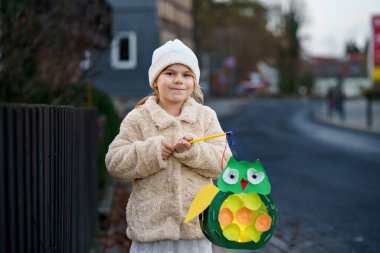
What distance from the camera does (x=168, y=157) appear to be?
2.94m

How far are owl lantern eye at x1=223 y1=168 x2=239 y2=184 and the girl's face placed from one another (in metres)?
0.50

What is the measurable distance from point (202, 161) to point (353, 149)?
13386 mm

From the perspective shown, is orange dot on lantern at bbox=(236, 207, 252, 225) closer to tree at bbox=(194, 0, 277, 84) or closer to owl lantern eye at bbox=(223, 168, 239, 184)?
owl lantern eye at bbox=(223, 168, 239, 184)

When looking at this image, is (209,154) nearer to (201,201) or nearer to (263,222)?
(201,201)

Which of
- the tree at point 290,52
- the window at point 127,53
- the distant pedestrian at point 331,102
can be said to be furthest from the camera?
the tree at point 290,52

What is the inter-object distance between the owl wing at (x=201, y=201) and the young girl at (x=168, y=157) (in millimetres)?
185

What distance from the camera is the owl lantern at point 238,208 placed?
2.73m

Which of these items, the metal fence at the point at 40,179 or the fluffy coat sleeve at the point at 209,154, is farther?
the fluffy coat sleeve at the point at 209,154

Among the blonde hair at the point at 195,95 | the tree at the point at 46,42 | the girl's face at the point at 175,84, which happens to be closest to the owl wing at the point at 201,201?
the girl's face at the point at 175,84

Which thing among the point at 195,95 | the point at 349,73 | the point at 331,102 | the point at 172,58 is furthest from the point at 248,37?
the point at 172,58

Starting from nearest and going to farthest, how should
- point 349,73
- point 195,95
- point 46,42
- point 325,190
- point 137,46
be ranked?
point 195,95
point 46,42
point 325,190
point 137,46
point 349,73

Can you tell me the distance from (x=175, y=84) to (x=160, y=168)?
0.42 metres

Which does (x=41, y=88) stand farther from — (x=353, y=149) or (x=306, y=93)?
(x=306, y=93)

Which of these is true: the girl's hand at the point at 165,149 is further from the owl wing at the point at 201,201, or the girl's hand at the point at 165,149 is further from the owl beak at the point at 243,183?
the owl beak at the point at 243,183
